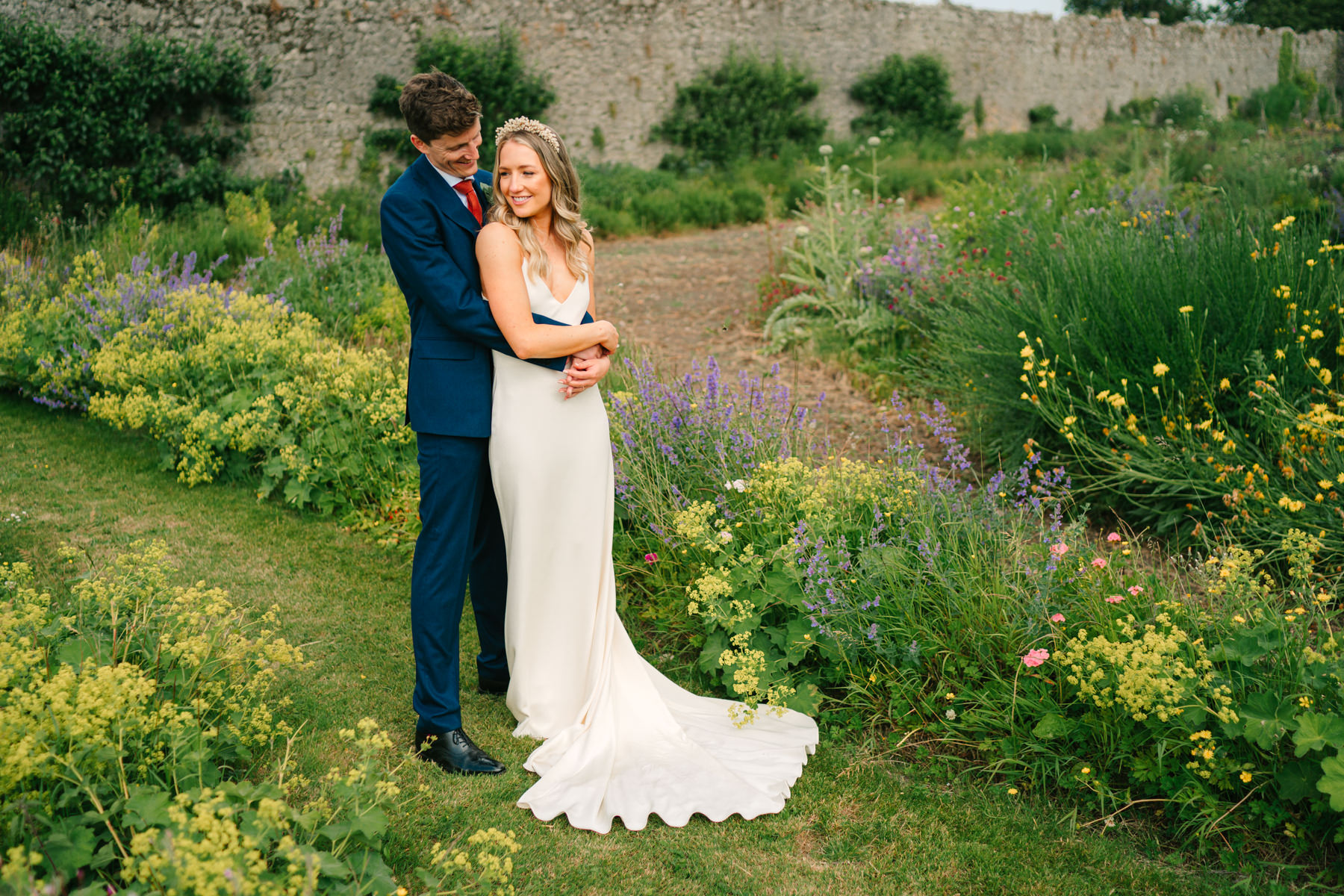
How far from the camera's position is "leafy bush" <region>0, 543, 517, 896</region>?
1.89 meters

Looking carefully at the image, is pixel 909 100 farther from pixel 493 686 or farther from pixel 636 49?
pixel 493 686

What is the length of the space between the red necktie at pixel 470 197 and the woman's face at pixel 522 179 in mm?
119

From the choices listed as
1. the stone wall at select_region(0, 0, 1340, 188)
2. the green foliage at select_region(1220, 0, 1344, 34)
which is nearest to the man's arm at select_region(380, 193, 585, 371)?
the stone wall at select_region(0, 0, 1340, 188)

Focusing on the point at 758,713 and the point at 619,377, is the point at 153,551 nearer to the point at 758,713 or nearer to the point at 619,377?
the point at 758,713

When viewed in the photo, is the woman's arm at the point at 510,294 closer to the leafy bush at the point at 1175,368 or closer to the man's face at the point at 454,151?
the man's face at the point at 454,151

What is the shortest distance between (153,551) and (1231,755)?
3258 millimetres

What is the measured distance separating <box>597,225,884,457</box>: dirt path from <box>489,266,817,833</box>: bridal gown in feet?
5.76

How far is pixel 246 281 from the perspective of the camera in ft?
23.7

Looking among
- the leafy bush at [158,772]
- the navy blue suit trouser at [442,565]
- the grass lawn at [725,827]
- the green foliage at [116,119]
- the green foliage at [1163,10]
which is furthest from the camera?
the green foliage at [1163,10]

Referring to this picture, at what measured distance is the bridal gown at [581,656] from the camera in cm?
300

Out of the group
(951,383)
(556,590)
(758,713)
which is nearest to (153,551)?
(556,590)

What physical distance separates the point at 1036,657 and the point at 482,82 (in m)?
13.8

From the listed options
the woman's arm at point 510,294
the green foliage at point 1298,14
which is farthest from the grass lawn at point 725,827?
the green foliage at point 1298,14

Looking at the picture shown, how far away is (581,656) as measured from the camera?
323cm
